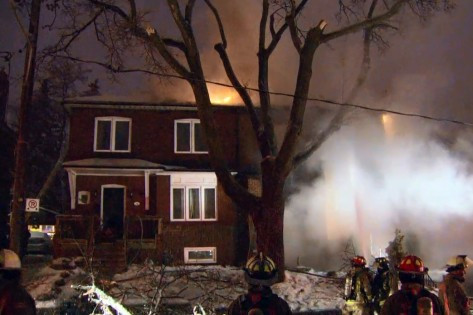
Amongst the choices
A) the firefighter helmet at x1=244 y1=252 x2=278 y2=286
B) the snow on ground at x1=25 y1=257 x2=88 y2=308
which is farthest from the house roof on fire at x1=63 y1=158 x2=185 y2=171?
the firefighter helmet at x1=244 y1=252 x2=278 y2=286

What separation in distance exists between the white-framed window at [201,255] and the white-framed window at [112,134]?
4.76m

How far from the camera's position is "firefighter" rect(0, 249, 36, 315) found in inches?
159

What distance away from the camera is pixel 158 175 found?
18688 millimetres

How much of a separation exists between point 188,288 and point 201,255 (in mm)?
6355

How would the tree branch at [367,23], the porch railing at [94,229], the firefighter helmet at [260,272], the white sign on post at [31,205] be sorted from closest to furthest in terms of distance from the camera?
the firefighter helmet at [260,272], the white sign on post at [31,205], the tree branch at [367,23], the porch railing at [94,229]

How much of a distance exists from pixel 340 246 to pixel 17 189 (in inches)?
639

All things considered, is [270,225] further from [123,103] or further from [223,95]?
[223,95]

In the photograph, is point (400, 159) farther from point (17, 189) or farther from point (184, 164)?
point (17, 189)

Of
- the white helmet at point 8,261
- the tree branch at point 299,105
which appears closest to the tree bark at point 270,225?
the tree branch at point 299,105

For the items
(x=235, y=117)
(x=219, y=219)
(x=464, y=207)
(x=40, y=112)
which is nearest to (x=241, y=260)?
(x=219, y=219)

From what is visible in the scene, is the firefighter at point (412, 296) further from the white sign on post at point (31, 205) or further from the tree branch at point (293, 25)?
the tree branch at point (293, 25)

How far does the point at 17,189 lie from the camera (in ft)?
33.2

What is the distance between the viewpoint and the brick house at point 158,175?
18172 mm

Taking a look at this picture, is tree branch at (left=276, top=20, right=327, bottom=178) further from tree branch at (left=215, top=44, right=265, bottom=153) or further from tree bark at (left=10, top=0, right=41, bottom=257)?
tree bark at (left=10, top=0, right=41, bottom=257)
